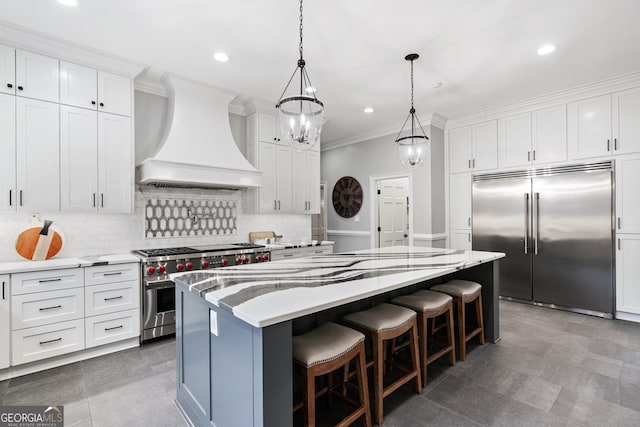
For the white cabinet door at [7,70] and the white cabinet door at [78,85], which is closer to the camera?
the white cabinet door at [7,70]

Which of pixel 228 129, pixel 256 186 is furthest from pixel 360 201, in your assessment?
pixel 228 129

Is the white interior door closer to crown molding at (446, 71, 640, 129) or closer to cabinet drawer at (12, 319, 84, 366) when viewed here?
crown molding at (446, 71, 640, 129)

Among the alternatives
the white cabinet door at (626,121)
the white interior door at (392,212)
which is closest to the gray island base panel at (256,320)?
the white cabinet door at (626,121)

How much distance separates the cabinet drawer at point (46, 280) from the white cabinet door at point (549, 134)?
5372mm

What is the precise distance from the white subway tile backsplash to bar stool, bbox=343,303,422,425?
8.85ft

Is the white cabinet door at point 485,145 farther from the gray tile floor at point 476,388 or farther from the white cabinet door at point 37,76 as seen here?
the white cabinet door at point 37,76

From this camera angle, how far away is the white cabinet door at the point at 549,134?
4.05 m

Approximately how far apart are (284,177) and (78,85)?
97.8 inches

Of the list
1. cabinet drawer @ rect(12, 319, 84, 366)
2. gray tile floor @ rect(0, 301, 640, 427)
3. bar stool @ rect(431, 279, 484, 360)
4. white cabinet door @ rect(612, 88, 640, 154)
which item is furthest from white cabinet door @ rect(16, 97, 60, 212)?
white cabinet door @ rect(612, 88, 640, 154)

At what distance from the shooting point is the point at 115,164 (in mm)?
3162

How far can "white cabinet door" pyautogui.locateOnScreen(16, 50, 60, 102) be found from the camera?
270 cm

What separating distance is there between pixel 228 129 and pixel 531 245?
4.27 m

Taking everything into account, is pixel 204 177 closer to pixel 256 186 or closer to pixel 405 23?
pixel 256 186

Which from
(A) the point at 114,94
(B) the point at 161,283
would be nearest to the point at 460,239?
(B) the point at 161,283
